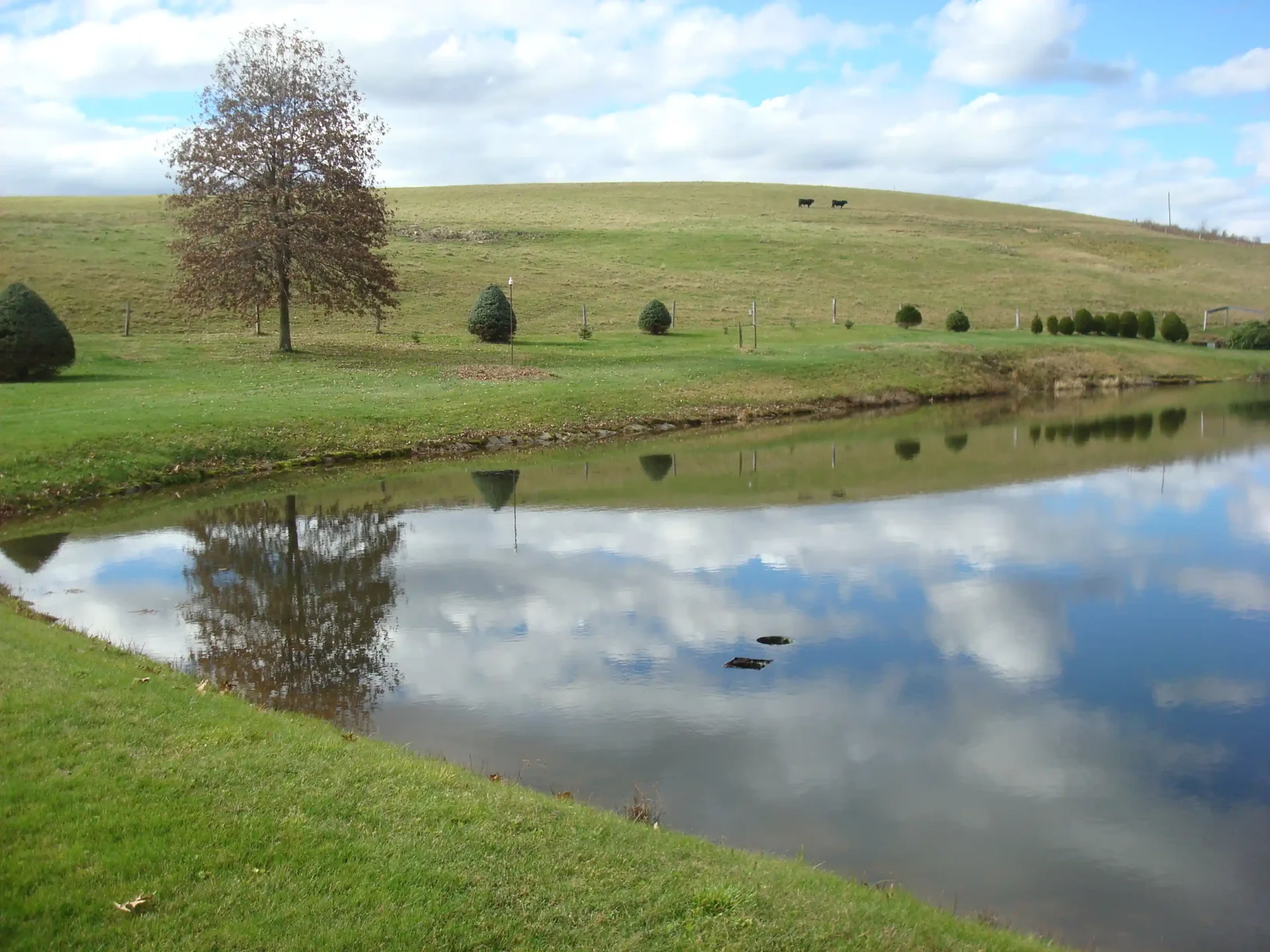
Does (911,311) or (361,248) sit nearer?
(361,248)

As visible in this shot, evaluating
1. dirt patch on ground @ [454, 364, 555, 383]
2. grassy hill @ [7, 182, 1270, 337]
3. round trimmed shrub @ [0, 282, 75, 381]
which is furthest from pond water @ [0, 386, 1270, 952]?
grassy hill @ [7, 182, 1270, 337]

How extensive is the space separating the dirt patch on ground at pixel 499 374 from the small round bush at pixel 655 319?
38.1 ft

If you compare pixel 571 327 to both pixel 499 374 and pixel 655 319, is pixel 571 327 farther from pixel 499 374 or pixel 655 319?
pixel 499 374

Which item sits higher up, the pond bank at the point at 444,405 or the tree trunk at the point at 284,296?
the tree trunk at the point at 284,296

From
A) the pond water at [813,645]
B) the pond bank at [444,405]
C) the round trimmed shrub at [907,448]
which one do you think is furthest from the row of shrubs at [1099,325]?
the pond water at [813,645]

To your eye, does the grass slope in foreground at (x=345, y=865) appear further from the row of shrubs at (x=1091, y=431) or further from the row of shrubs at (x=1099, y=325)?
the row of shrubs at (x=1099, y=325)

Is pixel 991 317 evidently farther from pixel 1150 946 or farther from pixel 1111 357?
pixel 1150 946

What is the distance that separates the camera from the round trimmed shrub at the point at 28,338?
29750 mm

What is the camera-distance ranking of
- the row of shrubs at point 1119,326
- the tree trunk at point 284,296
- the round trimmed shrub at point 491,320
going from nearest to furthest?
the tree trunk at point 284,296 → the round trimmed shrub at point 491,320 → the row of shrubs at point 1119,326

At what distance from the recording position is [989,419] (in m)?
35.4

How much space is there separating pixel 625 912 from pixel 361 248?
33.9 m

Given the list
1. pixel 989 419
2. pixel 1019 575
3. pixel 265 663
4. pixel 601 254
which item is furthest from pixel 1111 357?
pixel 265 663

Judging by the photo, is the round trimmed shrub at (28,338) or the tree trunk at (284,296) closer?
the round trimmed shrub at (28,338)

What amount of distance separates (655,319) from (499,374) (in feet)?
44.4
